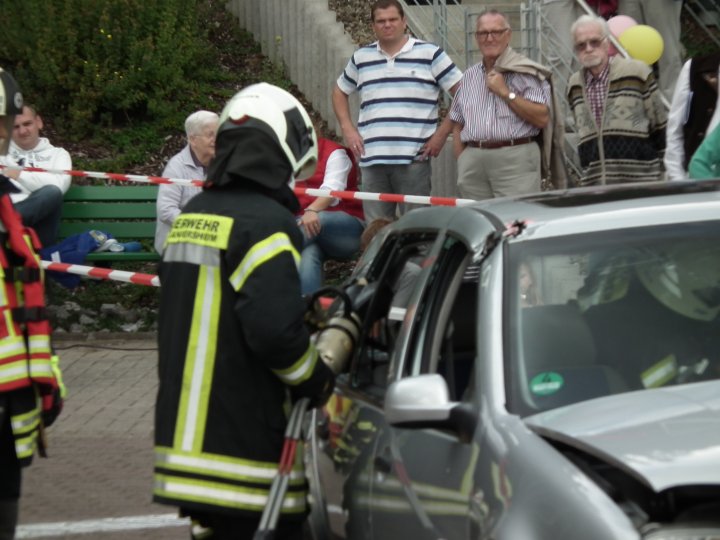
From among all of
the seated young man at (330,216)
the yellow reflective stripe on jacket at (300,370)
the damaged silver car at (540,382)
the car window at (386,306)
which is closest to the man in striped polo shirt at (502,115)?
the seated young man at (330,216)

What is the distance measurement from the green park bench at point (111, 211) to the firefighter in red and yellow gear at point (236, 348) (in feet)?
23.0

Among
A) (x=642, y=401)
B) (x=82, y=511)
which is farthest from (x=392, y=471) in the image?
(x=82, y=511)

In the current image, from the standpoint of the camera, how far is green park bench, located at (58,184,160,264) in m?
11.7

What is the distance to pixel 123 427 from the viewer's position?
28.9ft

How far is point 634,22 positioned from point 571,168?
1.46m

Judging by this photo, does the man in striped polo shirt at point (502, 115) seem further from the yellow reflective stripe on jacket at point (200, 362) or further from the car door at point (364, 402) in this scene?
the yellow reflective stripe on jacket at point (200, 362)

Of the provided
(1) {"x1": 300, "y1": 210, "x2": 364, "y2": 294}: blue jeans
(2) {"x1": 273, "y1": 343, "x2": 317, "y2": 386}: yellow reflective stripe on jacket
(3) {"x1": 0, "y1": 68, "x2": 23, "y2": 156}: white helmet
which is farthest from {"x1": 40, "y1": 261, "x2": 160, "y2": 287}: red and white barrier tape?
(2) {"x1": 273, "y1": 343, "x2": 317, "y2": 386}: yellow reflective stripe on jacket

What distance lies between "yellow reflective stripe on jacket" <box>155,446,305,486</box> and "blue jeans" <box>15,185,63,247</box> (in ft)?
21.8

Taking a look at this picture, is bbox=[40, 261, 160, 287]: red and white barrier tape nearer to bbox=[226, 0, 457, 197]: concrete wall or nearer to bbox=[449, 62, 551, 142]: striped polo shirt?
bbox=[449, 62, 551, 142]: striped polo shirt

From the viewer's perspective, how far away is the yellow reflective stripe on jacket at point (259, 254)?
452cm

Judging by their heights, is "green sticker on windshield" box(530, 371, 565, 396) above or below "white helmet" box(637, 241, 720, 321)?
below

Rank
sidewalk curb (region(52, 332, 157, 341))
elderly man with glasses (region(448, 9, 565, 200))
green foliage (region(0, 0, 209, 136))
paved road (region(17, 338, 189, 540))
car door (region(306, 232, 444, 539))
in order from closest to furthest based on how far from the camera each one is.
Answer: car door (region(306, 232, 444, 539)), paved road (region(17, 338, 189, 540)), elderly man with glasses (region(448, 9, 565, 200)), sidewalk curb (region(52, 332, 157, 341)), green foliage (region(0, 0, 209, 136))

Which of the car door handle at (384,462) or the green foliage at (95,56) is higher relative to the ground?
the green foliage at (95,56)

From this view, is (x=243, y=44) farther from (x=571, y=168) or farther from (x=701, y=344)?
(x=701, y=344)
